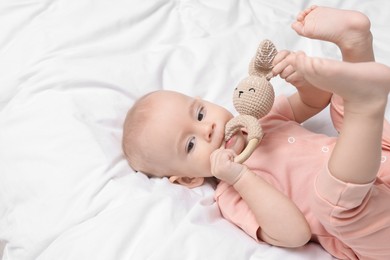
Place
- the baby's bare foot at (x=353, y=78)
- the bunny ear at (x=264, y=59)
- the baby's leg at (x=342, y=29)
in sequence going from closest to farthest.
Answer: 1. the baby's bare foot at (x=353, y=78)
2. the baby's leg at (x=342, y=29)
3. the bunny ear at (x=264, y=59)

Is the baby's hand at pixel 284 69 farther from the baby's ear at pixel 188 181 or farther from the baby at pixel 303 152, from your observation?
the baby's ear at pixel 188 181

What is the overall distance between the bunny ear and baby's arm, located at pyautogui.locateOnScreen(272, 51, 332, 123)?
0.01 metres

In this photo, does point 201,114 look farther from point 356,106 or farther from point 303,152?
point 356,106

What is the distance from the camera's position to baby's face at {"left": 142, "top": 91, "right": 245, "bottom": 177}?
1052 millimetres

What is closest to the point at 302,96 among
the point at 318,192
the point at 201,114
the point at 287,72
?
the point at 287,72

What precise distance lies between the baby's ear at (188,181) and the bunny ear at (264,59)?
0.25m

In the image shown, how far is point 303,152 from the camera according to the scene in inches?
41.3

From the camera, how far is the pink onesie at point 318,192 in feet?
2.77

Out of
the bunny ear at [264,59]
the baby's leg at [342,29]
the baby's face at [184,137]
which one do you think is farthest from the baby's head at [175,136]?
the baby's leg at [342,29]

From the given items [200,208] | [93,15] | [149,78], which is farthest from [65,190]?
[93,15]

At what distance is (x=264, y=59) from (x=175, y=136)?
0.23 metres

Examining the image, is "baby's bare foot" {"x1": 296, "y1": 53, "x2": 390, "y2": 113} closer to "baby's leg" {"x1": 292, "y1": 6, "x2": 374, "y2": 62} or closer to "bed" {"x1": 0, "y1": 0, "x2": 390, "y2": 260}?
"baby's leg" {"x1": 292, "y1": 6, "x2": 374, "y2": 62}

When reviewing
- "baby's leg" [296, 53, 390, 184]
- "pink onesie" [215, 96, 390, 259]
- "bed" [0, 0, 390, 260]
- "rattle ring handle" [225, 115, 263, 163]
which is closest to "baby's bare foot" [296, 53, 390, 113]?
"baby's leg" [296, 53, 390, 184]

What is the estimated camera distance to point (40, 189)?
105 centimetres
